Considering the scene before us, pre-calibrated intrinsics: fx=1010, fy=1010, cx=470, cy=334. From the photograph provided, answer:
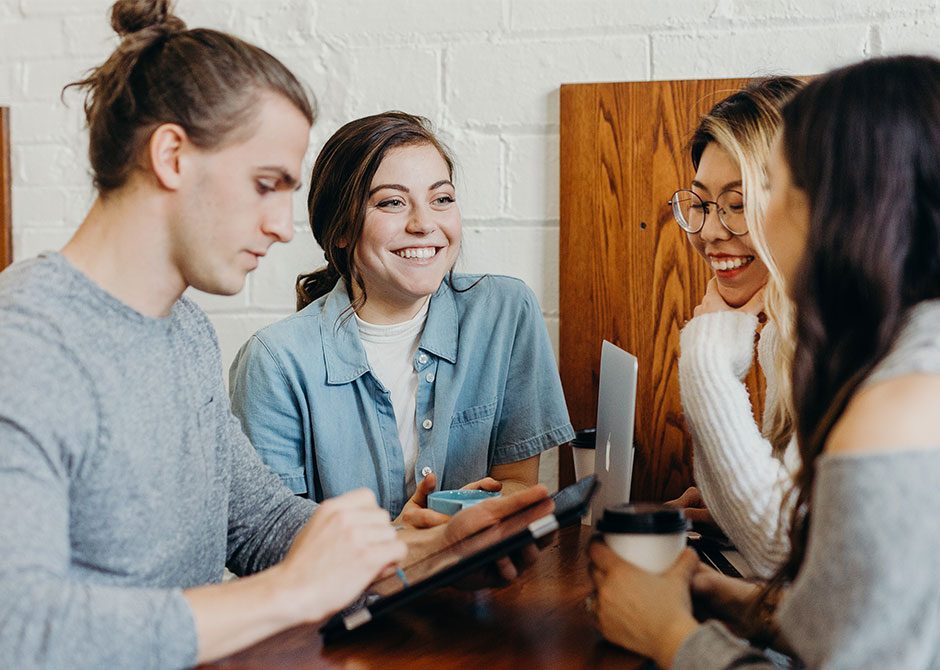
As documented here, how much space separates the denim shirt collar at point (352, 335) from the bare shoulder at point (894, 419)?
1062mm

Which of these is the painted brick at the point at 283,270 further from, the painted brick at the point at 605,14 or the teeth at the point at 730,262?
the teeth at the point at 730,262

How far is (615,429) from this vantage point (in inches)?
49.5

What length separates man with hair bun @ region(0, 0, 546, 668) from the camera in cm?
78

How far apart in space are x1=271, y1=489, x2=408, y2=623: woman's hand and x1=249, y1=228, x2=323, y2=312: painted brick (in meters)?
1.17

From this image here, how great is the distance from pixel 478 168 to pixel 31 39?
102 cm

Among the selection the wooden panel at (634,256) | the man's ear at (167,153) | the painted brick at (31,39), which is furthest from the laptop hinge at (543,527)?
the painted brick at (31,39)

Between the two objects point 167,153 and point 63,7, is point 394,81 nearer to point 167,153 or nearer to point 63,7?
point 63,7

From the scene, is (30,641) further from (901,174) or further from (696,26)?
(696,26)

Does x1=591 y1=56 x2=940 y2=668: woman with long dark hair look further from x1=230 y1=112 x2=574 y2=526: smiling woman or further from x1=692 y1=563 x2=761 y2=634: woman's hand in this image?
x1=230 y1=112 x2=574 y2=526: smiling woman

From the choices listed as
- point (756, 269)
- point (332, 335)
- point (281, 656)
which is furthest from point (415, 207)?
point (281, 656)

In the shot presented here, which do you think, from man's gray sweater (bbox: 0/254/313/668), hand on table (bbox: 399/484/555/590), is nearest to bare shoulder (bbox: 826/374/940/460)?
hand on table (bbox: 399/484/555/590)

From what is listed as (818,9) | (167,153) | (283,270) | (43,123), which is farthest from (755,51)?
(43,123)

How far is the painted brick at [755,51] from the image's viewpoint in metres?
1.83

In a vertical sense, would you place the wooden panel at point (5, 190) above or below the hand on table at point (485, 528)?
above
